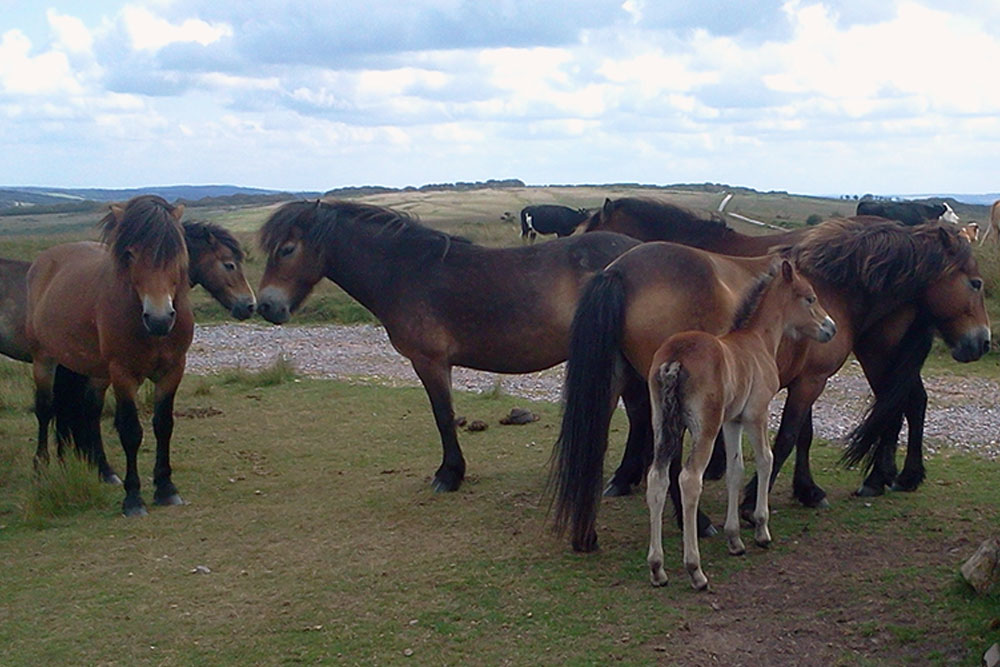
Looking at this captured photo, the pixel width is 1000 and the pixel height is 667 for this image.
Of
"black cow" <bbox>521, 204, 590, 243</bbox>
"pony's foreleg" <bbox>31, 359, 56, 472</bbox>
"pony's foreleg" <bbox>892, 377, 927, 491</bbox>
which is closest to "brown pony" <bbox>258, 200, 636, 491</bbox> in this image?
"pony's foreleg" <bbox>892, 377, 927, 491</bbox>

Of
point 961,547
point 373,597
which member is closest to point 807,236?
point 961,547

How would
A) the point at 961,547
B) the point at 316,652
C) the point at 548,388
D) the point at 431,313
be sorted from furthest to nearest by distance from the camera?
the point at 548,388, the point at 431,313, the point at 961,547, the point at 316,652

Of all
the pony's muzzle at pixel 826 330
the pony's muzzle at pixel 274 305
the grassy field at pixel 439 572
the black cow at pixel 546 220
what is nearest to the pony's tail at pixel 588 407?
the grassy field at pixel 439 572

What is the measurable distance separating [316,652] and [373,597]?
0.67m

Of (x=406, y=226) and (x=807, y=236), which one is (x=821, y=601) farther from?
(x=406, y=226)

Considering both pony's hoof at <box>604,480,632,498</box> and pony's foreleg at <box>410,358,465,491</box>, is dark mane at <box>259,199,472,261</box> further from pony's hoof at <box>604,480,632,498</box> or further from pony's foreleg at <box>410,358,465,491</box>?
pony's hoof at <box>604,480,632,498</box>

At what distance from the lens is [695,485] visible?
5.09m

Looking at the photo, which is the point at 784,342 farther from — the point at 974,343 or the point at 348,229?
the point at 348,229

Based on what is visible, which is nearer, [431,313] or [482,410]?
[431,313]

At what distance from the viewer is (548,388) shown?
1198cm

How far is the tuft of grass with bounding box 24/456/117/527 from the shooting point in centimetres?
707

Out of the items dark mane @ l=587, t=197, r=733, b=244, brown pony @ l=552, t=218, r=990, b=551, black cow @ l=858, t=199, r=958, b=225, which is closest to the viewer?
brown pony @ l=552, t=218, r=990, b=551

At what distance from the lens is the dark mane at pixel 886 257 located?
670cm

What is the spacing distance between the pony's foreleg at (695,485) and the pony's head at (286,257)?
3843 mm
